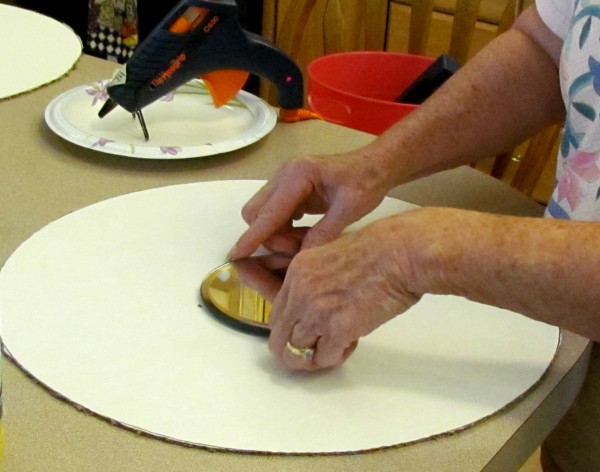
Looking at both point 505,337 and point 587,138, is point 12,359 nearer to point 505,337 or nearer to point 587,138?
point 505,337

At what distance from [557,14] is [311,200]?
0.37 m

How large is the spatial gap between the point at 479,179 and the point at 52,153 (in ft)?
1.72

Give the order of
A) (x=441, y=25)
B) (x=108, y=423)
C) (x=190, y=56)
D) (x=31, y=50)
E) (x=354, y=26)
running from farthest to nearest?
(x=354, y=26) < (x=441, y=25) < (x=31, y=50) < (x=190, y=56) < (x=108, y=423)

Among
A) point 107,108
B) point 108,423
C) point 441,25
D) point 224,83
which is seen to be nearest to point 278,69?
point 224,83

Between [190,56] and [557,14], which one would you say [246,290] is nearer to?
[190,56]

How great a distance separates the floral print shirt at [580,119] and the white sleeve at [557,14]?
0.02 m

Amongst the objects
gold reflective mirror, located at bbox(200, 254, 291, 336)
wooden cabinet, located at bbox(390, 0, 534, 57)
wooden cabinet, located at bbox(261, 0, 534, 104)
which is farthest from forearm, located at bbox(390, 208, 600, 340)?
wooden cabinet, located at bbox(390, 0, 534, 57)

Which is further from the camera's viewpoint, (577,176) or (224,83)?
(224,83)

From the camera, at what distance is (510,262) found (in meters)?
0.57

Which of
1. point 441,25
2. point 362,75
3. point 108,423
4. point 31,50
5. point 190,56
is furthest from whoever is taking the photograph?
point 441,25

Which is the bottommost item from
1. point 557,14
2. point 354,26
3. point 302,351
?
point 354,26

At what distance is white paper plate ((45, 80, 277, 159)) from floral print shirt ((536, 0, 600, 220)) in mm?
366

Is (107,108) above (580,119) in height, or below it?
below

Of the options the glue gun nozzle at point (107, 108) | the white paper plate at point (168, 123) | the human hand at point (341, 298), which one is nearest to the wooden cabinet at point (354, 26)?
the white paper plate at point (168, 123)
